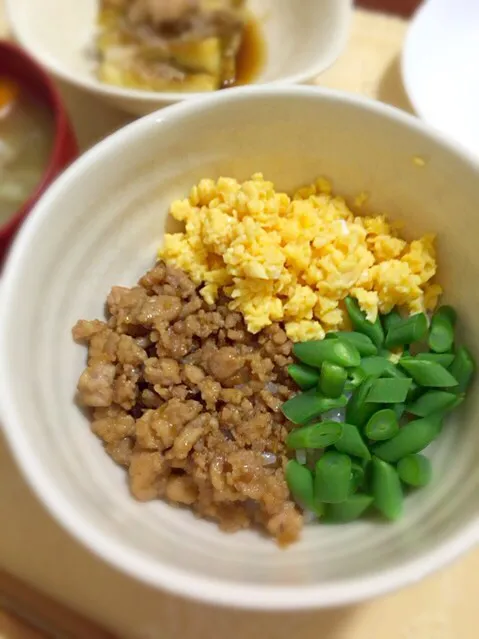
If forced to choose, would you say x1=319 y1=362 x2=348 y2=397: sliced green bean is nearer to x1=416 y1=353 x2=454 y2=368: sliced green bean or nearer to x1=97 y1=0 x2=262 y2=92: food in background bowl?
x1=416 y1=353 x2=454 y2=368: sliced green bean

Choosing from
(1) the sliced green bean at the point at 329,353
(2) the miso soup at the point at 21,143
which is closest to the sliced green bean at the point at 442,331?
(1) the sliced green bean at the point at 329,353

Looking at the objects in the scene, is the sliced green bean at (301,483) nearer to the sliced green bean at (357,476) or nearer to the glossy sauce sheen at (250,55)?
the sliced green bean at (357,476)

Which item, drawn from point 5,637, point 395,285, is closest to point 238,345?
point 395,285

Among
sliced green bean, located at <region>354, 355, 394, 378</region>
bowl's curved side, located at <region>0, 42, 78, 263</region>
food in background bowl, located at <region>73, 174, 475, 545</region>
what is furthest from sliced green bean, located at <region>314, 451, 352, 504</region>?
bowl's curved side, located at <region>0, 42, 78, 263</region>

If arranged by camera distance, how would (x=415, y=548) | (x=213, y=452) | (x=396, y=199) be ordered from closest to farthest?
(x=415, y=548) → (x=213, y=452) → (x=396, y=199)

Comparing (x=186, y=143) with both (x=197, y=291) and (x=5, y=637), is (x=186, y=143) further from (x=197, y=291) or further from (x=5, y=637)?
(x=5, y=637)

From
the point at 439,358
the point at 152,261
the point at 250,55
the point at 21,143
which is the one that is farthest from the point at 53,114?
the point at 439,358
